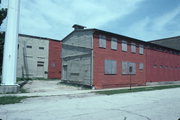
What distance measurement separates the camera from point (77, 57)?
2094cm

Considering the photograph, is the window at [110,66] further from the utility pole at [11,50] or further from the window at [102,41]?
the utility pole at [11,50]

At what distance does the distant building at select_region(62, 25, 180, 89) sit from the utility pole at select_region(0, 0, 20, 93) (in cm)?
782

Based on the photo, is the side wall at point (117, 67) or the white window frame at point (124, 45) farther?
the white window frame at point (124, 45)

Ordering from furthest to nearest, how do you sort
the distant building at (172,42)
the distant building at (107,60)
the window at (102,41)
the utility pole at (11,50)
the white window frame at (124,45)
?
1. the distant building at (172,42)
2. the white window frame at (124,45)
3. the window at (102,41)
4. the distant building at (107,60)
5. the utility pole at (11,50)

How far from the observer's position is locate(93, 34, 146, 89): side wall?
18406mm

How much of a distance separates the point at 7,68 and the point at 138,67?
17163 millimetres

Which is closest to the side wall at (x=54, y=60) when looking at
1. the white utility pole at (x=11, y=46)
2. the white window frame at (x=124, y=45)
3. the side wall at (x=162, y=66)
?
the white window frame at (x=124, y=45)

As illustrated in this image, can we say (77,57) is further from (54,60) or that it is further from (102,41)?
(54,60)

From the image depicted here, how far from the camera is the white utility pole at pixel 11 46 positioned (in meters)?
13.8

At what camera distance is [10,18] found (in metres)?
14.2

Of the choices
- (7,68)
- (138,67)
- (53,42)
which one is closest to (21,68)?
(53,42)

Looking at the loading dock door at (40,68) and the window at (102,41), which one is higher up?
the window at (102,41)

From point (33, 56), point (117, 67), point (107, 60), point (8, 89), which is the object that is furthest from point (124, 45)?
point (33, 56)

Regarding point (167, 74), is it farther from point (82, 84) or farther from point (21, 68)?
point (21, 68)
